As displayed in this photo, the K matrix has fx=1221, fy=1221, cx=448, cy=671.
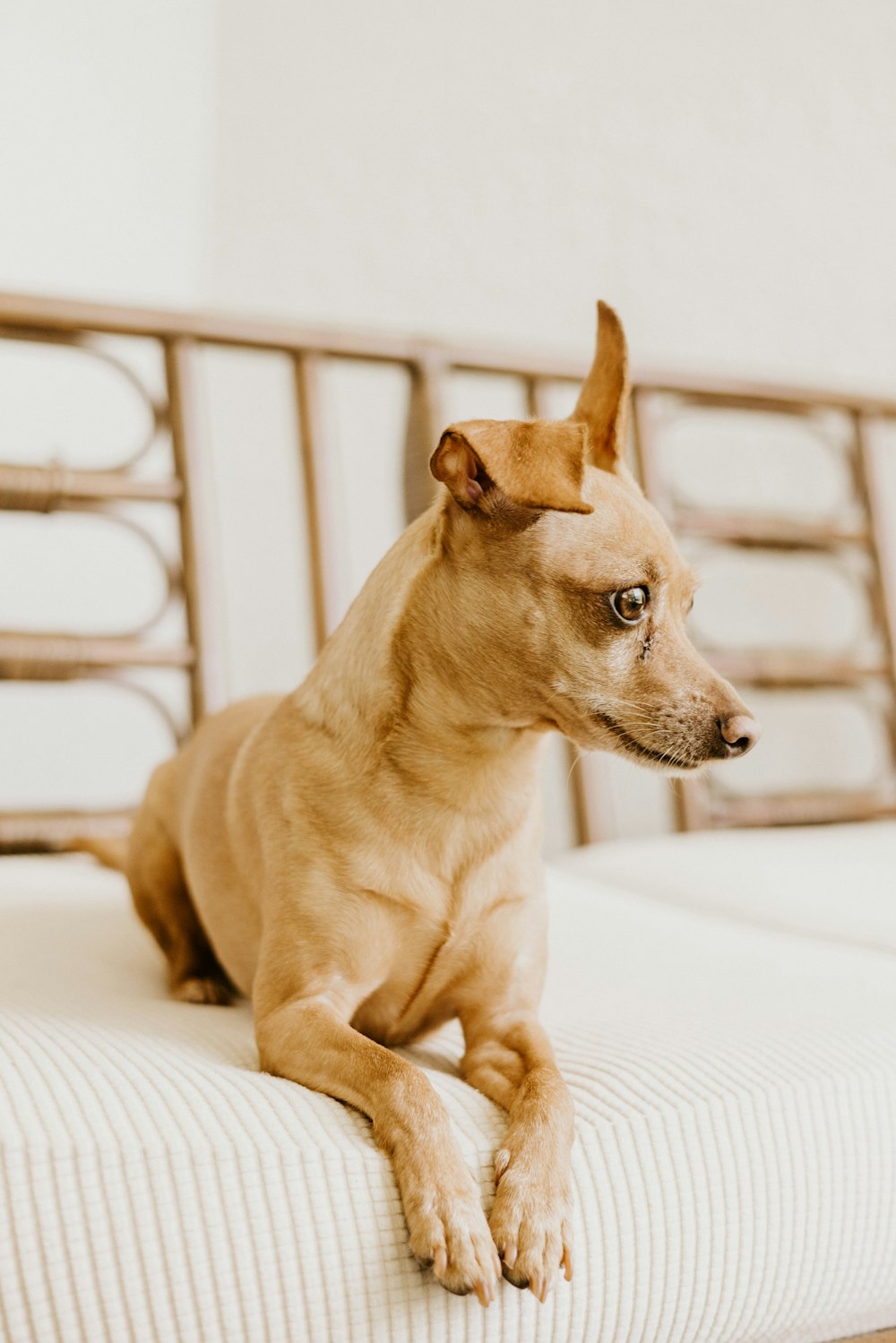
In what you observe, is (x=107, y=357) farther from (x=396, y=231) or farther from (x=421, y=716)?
(x=421, y=716)

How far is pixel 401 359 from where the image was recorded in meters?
2.46

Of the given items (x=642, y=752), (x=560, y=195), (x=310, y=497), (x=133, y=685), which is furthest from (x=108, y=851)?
(x=560, y=195)

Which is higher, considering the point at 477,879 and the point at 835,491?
the point at 835,491

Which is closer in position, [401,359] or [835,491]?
[401,359]

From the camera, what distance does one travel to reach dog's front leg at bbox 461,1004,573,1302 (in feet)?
2.73

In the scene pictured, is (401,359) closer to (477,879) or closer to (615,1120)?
(477,879)

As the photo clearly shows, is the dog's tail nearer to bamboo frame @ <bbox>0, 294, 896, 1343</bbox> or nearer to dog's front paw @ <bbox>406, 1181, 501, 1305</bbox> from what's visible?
bamboo frame @ <bbox>0, 294, 896, 1343</bbox>

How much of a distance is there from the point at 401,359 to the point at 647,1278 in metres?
1.91

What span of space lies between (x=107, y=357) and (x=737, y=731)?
1599mm

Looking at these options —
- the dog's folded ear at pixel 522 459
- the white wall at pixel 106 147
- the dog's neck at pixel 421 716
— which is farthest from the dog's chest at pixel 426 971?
the white wall at pixel 106 147

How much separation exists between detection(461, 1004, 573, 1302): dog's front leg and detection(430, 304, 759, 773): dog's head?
0.30 metres

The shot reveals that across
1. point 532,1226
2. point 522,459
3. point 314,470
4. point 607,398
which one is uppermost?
point 314,470

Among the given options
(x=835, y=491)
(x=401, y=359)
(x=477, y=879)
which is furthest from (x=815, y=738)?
(x=477, y=879)

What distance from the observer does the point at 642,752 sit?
114 cm
